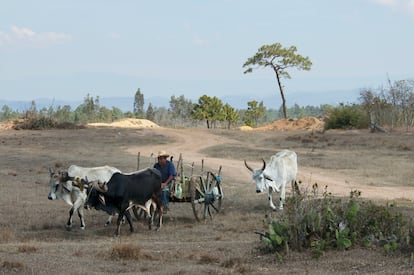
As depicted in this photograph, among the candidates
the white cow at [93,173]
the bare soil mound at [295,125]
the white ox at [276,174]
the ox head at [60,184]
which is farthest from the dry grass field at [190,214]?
the bare soil mound at [295,125]

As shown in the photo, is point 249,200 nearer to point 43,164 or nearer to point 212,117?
point 43,164

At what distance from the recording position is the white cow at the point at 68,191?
12000 millimetres

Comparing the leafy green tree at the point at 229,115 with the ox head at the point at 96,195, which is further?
the leafy green tree at the point at 229,115

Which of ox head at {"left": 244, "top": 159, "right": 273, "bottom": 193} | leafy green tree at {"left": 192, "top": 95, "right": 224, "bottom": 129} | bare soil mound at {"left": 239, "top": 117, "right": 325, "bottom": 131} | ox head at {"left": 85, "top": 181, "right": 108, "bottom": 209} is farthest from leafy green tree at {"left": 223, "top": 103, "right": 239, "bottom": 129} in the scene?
ox head at {"left": 85, "top": 181, "right": 108, "bottom": 209}

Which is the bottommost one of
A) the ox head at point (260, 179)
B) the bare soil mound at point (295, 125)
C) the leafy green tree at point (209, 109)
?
the ox head at point (260, 179)

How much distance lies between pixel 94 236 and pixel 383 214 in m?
5.17

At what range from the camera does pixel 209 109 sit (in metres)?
57.1

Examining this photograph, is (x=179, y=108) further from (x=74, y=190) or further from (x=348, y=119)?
(x=74, y=190)

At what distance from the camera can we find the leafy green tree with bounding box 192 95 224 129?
5700cm

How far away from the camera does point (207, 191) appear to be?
13352 millimetres

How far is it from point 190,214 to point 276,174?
213 centimetres

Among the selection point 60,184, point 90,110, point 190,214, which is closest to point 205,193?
point 190,214

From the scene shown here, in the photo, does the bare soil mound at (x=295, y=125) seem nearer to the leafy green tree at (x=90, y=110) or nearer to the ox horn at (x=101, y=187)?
the leafy green tree at (x=90, y=110)

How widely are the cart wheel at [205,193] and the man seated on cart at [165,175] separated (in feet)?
1.54
